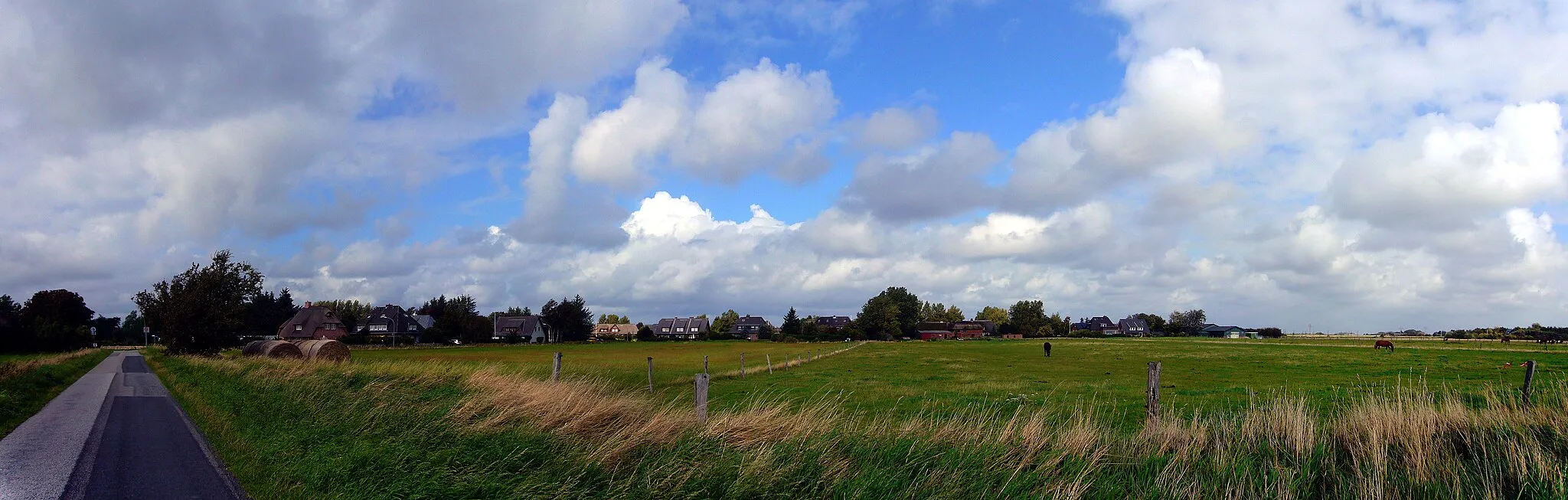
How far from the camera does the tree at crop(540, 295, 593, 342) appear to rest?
14350 centimetres

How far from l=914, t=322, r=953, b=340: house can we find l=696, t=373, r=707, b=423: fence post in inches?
6687

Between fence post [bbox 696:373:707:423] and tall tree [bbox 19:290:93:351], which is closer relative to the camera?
fence post [bbox 696:373:707:423]

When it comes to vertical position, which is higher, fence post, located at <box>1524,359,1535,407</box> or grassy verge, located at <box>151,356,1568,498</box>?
fence post, located at <box>1524,359,1535,407</box>

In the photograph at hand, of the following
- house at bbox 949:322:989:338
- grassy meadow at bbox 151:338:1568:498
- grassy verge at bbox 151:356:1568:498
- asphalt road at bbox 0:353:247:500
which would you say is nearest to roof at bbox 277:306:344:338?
asphalt road at bbox 0:353:247:500

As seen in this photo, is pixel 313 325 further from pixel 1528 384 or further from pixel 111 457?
pixel 1528 384

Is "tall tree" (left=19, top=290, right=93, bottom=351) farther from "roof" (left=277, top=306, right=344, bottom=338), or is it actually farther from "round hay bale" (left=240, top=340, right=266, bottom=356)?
"round hay bale" (left=240, top=340, right=266, bottom=356)

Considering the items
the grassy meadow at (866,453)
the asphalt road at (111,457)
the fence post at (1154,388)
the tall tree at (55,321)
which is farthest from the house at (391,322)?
the fence post at (1154,388)

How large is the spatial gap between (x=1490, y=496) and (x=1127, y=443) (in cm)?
369

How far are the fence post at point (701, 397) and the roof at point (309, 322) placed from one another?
12282cm

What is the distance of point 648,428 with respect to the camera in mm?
10547

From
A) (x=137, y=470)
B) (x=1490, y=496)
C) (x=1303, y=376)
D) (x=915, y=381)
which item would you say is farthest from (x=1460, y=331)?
(x=137, y=470)

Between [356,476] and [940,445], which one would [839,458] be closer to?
[940,445]

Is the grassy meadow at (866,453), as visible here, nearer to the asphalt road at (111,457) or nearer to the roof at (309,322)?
the asphalt road at (111,457)

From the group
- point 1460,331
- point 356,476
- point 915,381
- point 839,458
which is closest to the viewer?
point 839,458
